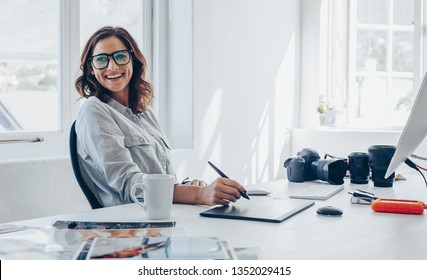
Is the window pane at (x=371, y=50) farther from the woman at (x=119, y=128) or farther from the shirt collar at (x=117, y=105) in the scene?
the shirt collar at (x=117, y=105)

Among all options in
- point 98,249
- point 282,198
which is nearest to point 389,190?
point 282,198

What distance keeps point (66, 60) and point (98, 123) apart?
1003 mm

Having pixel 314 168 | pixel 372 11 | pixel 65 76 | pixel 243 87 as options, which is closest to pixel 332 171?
pixel 314 168

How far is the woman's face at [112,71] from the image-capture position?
6.48 feet

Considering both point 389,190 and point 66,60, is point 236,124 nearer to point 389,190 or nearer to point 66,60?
point 66,60

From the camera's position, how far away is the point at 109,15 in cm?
299

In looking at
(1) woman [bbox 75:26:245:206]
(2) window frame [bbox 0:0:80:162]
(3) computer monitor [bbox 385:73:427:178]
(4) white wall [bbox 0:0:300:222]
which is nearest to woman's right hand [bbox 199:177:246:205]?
(1) woman [bbox 75:26:245:206]

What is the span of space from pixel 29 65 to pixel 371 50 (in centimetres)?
282

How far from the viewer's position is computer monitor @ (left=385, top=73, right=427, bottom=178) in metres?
1.17

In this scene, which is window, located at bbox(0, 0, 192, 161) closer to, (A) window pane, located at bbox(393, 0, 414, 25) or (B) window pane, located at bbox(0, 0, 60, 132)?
(B) window pane, located at bbox(0, 0, 60, 132)

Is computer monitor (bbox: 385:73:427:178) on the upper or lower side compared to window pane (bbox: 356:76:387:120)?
lower

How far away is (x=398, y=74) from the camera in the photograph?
4.26 m

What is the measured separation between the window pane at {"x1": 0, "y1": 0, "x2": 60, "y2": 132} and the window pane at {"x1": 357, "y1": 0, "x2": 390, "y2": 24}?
266 cm

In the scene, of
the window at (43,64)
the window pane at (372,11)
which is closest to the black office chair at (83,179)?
the window at (43,64)
